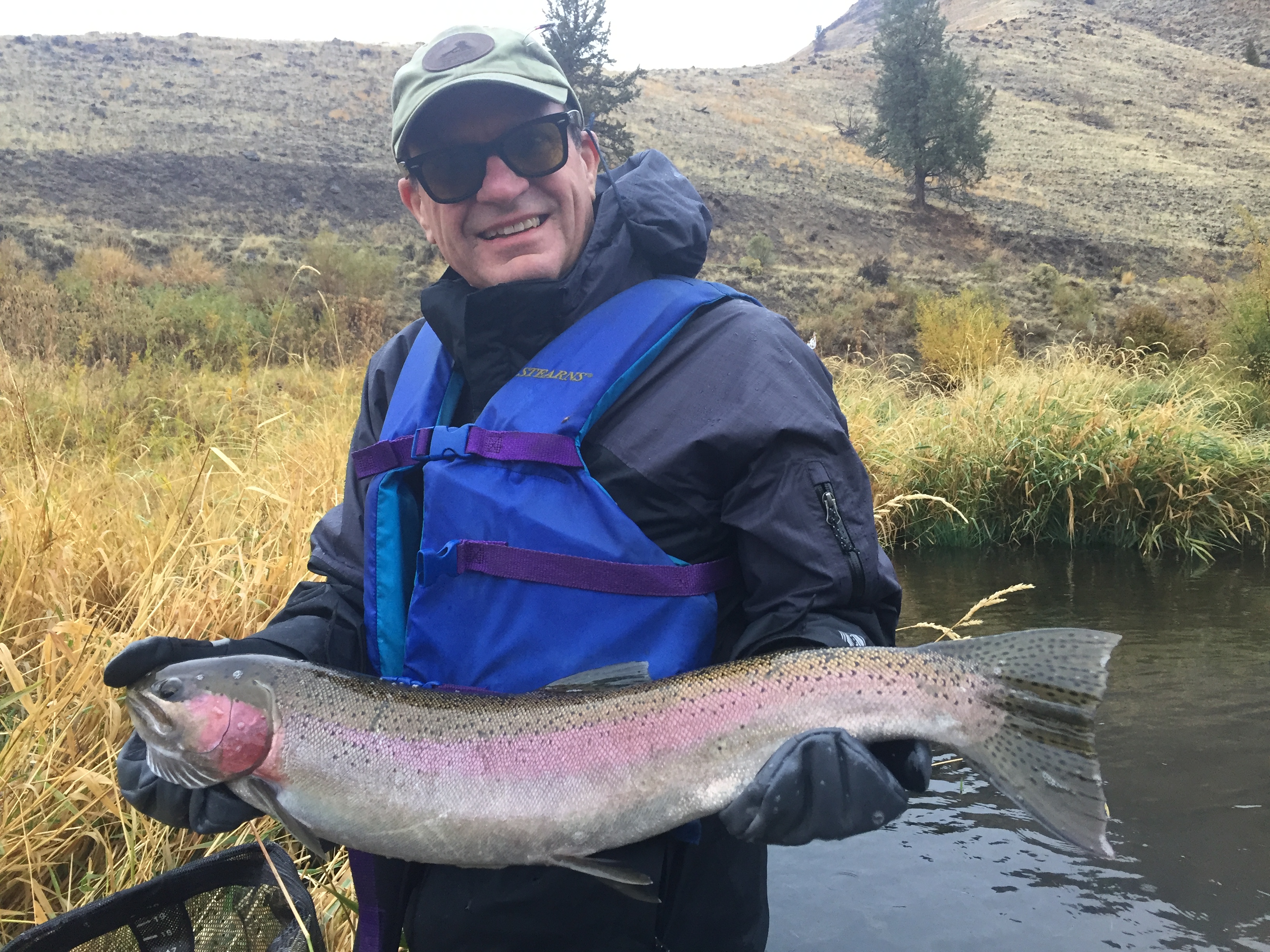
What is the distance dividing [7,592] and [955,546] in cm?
773

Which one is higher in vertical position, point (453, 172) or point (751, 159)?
point (453, 172)

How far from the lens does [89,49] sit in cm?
4547

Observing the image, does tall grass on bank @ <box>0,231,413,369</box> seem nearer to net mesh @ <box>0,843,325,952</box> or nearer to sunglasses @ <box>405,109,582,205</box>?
sunglasses @ <box>405,109,582,205</box>

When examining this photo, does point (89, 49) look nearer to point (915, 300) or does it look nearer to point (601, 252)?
point (915, 300)

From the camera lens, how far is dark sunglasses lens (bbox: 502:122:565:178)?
6.97ft

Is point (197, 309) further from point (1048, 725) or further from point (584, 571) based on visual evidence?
point (1048, 725)

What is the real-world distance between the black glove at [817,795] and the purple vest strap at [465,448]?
707 mm

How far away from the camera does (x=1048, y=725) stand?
1.63 m

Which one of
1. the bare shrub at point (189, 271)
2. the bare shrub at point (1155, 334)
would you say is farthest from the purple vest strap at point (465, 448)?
the bare shrub at point (189, 271)

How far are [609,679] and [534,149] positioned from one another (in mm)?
1275

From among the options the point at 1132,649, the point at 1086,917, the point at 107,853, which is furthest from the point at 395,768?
the point at 1132,649

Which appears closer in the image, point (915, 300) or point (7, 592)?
point (7, 592)

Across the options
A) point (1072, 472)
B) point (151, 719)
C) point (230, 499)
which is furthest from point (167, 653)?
point (1072, 472)

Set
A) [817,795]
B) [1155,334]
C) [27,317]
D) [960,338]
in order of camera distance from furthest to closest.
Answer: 1. [1155,334]
2. [960,338]
3. [27,317]
4. [817,795]
